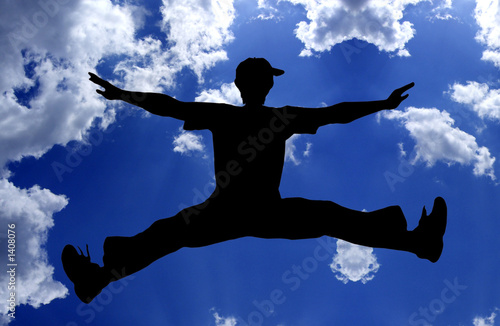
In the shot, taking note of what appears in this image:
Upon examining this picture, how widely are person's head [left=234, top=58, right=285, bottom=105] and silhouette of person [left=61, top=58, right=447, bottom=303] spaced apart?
0.35 meters

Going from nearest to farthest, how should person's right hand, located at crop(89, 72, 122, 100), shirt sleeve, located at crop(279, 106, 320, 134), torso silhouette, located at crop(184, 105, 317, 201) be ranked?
person's right hand, located at crop(89, 72, 122, 100), torso silhouette, located at crop(184, 105, 317, 201), shirt sleeve, located at crop(279, 106, 320, 134)

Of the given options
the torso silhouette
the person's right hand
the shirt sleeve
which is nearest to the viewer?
the person's right hand

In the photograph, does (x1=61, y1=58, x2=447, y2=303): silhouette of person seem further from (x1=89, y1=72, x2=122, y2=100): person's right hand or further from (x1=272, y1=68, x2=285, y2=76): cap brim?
(x1=272, y1=68, x2=285, y2=76): cap brim

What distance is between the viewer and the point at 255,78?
5.09m

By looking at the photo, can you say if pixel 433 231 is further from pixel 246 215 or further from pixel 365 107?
pixel 246 215

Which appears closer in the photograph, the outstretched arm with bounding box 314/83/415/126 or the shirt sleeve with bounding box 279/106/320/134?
the outstretched arm with bounding box 314/83/415/126

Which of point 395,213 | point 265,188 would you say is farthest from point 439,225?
point 265,188

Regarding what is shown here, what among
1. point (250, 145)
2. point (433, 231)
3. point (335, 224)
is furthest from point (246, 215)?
point (433, 231)

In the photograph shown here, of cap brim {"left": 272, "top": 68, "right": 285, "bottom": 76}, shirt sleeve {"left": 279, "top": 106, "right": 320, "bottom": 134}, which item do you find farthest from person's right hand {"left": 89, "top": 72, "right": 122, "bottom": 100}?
shirt sleeve {"left": 279, "top": 106, "right": 320, "bottom": 134}

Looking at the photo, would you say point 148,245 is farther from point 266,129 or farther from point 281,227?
point 266,129

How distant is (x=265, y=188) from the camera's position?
4.79 meters

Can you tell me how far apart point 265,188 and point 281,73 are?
1488 mm

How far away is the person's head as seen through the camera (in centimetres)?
508

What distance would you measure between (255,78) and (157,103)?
4.09ft
